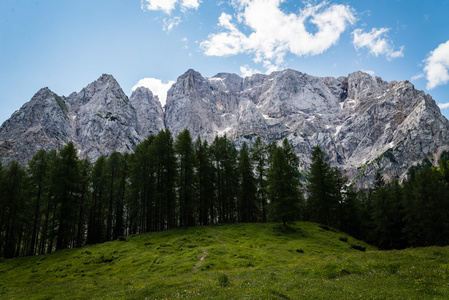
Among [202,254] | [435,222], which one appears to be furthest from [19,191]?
[435,222]

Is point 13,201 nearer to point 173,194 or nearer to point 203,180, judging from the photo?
point 173,194

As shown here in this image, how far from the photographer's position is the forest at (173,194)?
46.9 metres

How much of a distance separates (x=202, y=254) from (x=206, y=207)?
26.4 meters

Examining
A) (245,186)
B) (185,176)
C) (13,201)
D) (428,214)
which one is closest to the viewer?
(13,201)

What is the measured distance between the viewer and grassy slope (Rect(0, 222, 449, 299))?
1460 centimetres

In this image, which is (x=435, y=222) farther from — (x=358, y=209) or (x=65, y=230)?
(x=65, y=230)

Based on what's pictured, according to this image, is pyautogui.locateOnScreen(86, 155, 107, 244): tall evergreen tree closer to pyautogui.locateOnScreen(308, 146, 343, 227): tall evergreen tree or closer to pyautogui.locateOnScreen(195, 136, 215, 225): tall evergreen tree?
pyautogui.locateOnScreen(195, 136, 215, 225): tall evergreen tree

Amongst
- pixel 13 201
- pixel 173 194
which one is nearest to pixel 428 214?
pixel 173 194

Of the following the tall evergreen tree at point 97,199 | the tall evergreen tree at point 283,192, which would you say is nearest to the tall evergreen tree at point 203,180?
the tall evergreen tree at point 283,192

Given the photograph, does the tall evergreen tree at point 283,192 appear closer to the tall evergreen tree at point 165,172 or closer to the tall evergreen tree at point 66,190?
the tall evergreen tree at point 165,172

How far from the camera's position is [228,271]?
887 inches

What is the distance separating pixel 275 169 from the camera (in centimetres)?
4872

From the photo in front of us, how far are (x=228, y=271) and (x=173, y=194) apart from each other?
3005 cm

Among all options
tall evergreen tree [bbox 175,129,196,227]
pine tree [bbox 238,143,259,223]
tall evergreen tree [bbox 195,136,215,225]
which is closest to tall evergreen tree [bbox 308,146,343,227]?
pine tree [bbox 238,143,259,223]
